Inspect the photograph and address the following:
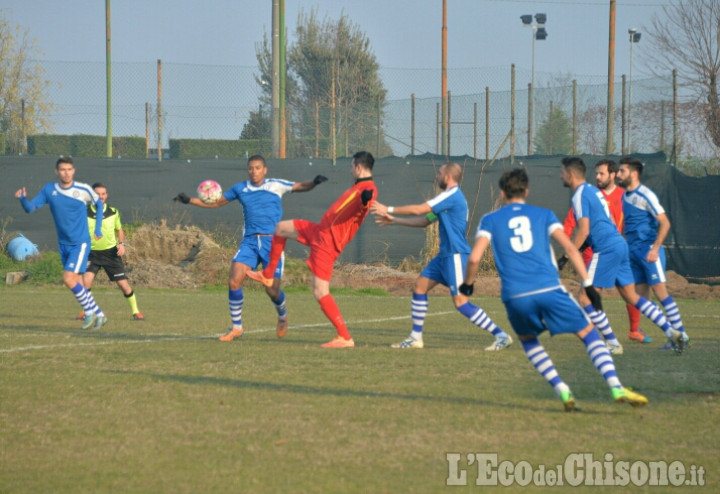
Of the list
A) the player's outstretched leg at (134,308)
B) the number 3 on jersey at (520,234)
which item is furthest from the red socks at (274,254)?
the number 3 on jersey at (520,234)

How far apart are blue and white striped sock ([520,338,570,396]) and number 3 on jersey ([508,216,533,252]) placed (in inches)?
27.1

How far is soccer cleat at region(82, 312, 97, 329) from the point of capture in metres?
11.7

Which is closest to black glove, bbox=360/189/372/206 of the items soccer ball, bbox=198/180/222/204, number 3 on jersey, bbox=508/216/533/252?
number 3 on jersey, bbox=508/216/533/252

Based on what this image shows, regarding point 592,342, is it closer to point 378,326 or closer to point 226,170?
point 378,326

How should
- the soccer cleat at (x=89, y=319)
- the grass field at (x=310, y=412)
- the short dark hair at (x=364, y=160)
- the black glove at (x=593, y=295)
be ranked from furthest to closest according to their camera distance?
the soccer cleat at (x=89, y=319) < the short dark hair at (x=364, y=160) < the black glove at (x=593, y=295) < the grass field at (x=310, y=412)

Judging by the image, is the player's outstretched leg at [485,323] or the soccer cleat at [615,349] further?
the player's outstretched leg at [485,323]

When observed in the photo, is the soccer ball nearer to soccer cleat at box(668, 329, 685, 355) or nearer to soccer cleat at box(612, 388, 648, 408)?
soccer cleat at box(668, 329, 685, 355)

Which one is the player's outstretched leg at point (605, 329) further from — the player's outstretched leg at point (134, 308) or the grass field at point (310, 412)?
the player's outstretched leg at point (134, 308)

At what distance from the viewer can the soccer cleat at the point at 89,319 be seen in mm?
11734

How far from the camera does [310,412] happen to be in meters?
6.54

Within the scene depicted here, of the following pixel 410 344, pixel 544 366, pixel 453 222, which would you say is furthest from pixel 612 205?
pixel 544 366

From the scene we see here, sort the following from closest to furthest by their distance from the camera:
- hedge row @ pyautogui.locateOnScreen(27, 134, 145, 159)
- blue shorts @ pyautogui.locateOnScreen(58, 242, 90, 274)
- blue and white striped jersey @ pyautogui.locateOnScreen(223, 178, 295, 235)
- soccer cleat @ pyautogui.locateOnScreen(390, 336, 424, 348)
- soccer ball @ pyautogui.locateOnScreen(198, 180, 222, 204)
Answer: soccer cleat @ pyautogui.locateOnScreen(390, 336, 424, 348) → blue and white striped jersey @ pyautogui.locateOnScreen(223, 178, 295, 235) → soccer ball @ pyautogui.locateOnScreen(198, 180, 222, 204) → blue shorts @ pyautogui.locateOnScreen(58, 242, 90, 274) → hedge row @ pyautogui.locateOnScreen(27, 134, 145, 159)

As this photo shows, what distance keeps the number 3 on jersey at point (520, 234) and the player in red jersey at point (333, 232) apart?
320 cm

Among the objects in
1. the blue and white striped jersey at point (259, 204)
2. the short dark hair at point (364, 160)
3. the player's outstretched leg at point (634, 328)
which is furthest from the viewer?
the player's outstretched leg at point (634, 328)
